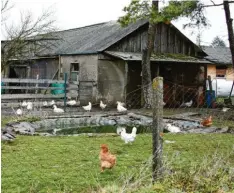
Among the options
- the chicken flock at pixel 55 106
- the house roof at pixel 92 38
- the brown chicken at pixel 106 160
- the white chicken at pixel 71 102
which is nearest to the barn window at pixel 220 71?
the house roof at pixel 92 38

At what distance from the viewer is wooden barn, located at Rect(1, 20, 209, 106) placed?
864 inches

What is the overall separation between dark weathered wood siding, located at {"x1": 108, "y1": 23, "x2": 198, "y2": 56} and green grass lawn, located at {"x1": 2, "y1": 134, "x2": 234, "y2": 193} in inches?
496

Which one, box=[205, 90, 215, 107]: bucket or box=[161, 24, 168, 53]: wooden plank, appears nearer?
box=[205, 90, 215, 107]: bucket

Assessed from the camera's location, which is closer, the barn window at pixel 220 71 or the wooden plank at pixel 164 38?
the wooden plank at pixel 164 38

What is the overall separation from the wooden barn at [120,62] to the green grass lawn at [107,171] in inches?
446

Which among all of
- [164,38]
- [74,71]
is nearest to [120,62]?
[74,71]

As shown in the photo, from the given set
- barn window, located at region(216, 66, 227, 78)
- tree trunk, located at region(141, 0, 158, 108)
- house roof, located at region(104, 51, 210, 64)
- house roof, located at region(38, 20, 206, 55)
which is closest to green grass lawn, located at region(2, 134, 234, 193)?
tree trunk, located at region(141, 0, 158, 108)

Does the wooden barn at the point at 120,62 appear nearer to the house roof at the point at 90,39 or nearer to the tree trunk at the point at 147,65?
the house roof at the point at 90,39

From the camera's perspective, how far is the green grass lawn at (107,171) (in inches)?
217

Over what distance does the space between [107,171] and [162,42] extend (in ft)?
61.3

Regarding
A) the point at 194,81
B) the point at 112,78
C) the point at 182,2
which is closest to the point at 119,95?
the point at 112,78

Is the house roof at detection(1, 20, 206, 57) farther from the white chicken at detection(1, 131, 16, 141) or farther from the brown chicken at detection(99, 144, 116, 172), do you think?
the brown chicken at detection(99, 144, 116, 172)

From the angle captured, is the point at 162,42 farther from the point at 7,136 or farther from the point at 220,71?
the point at 7,136

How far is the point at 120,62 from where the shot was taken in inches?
882
